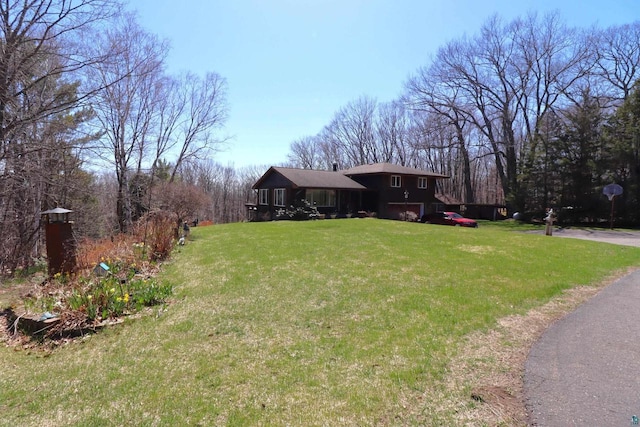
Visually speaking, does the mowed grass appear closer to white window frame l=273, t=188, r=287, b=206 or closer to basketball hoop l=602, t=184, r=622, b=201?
white window frame l=273, t=188, r=287, b=206

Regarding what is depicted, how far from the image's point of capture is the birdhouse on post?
7.57m

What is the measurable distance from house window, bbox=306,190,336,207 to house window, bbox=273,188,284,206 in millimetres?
2229

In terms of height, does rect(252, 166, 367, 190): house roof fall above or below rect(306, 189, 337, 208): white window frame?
above

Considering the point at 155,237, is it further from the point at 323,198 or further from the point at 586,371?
the point at 323,198

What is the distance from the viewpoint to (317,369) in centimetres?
373

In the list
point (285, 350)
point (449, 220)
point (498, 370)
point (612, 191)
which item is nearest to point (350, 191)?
point (449, 220)

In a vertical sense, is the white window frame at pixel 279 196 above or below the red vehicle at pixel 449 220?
above

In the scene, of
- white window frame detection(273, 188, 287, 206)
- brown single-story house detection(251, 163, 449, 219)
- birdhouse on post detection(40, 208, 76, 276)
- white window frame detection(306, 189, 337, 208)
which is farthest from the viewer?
white window frame detection(273, 188, 287, 206)

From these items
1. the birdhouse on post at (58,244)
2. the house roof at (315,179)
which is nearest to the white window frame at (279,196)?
the house roof at (315,179)

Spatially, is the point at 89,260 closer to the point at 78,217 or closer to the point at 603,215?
the point at 78,217

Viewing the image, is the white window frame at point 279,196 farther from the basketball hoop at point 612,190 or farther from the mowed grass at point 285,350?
the basketball hoop at point 612,190

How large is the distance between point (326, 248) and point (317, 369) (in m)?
7.30

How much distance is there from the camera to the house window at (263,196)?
1230 inches

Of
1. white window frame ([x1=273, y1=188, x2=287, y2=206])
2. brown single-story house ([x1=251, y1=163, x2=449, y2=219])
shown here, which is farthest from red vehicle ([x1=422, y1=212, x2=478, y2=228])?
white window frame ([x1=273, y1=188, x2=287, y2=206])
